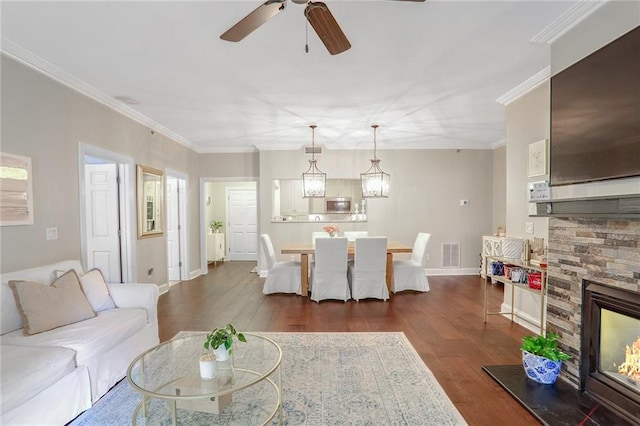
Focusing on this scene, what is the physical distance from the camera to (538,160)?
3.27 metres

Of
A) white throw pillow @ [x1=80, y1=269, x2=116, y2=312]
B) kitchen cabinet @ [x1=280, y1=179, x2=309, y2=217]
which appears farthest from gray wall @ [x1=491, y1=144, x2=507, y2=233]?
white throw pillow @ [x1=80, y1=269, x2=116, y2=312]

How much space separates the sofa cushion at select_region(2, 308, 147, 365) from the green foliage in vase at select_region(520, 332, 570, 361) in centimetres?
309

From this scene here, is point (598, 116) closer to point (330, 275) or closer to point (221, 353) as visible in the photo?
point (221, 353)

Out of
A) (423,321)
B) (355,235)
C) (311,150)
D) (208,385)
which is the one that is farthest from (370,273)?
(208,385)

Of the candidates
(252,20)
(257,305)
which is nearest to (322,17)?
(252,20)

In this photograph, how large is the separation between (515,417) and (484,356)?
2.82 feet

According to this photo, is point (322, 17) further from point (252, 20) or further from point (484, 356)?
point (484, 356)

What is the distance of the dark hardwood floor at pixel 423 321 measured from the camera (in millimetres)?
2301

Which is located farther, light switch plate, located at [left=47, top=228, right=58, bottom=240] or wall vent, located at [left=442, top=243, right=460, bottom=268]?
wall vent, located at [left=442, top=243, right=460, bottom=268]

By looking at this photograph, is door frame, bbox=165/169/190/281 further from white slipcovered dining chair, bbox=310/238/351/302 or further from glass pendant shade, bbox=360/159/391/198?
glass pendant shade, bbox=360/159/391/198

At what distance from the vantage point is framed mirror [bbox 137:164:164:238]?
14.9 feet

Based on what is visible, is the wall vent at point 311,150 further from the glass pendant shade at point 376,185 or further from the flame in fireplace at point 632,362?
the flame in fireplace at point 632,362

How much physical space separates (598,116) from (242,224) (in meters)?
7.83

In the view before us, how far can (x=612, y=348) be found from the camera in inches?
81.9
